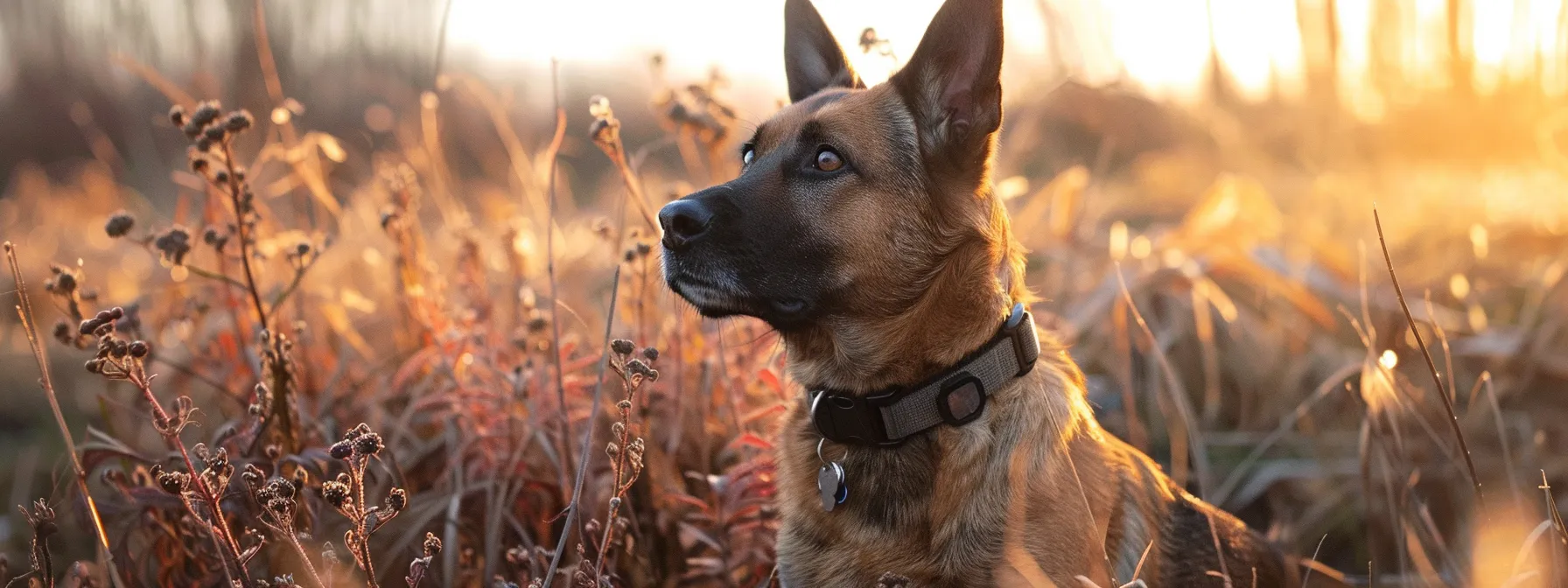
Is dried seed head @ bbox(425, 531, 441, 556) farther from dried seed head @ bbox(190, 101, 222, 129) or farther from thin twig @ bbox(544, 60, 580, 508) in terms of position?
dried seed head @ bbox(190, 101, 222, 129)

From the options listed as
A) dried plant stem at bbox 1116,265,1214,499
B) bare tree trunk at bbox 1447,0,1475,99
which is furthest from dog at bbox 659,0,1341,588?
bare tree trunk at bbox 1447,0,1475,99

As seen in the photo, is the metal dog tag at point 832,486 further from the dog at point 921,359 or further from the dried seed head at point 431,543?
the dried seed head at point 431,543

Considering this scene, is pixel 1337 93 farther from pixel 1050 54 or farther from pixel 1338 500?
pixel 1338 500

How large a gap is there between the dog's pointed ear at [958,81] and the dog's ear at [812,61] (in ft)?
1.84

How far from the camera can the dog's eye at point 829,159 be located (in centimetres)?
266

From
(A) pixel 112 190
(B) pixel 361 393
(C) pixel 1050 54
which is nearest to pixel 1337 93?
(C) pixel 1050 54

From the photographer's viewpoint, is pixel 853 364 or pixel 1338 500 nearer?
pixel 853 364

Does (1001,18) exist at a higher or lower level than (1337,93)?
higher

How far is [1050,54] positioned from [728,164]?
153 inches

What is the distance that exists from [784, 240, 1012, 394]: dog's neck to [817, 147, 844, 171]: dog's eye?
1.21ft

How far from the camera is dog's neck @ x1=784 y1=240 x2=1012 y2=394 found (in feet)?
8.27

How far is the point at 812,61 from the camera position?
3252mm

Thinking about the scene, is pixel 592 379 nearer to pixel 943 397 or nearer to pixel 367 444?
pixel 943 397

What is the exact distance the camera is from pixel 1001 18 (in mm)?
2387
